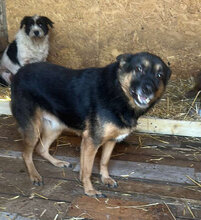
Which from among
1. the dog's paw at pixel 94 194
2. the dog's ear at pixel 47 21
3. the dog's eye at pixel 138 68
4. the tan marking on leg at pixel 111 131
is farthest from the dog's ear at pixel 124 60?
the dog's ear at pixel 47 21

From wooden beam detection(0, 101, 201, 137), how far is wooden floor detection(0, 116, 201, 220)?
145 millimetres

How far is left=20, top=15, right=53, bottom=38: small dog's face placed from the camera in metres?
6.62

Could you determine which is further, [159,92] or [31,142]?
[31,142]

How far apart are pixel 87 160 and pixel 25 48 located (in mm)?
4239

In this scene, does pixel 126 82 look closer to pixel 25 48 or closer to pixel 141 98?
pixel 141 98

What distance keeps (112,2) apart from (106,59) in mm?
1211

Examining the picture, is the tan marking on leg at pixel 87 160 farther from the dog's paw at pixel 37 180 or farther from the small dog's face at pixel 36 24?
the small dog's face at pixel 36 24

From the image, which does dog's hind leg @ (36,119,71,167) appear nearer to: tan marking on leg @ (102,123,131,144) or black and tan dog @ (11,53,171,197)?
black and tan dog @ (11,53,171,197)

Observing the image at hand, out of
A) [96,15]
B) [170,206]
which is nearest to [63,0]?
[96,15]

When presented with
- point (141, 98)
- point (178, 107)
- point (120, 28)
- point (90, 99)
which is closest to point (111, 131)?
point (90, 99)

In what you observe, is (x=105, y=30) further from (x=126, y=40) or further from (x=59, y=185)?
(x=59, y=185)

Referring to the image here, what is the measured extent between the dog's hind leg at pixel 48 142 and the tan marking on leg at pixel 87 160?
2.04 ft

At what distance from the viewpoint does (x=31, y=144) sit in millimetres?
3809

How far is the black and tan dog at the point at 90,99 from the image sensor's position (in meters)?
3.27
